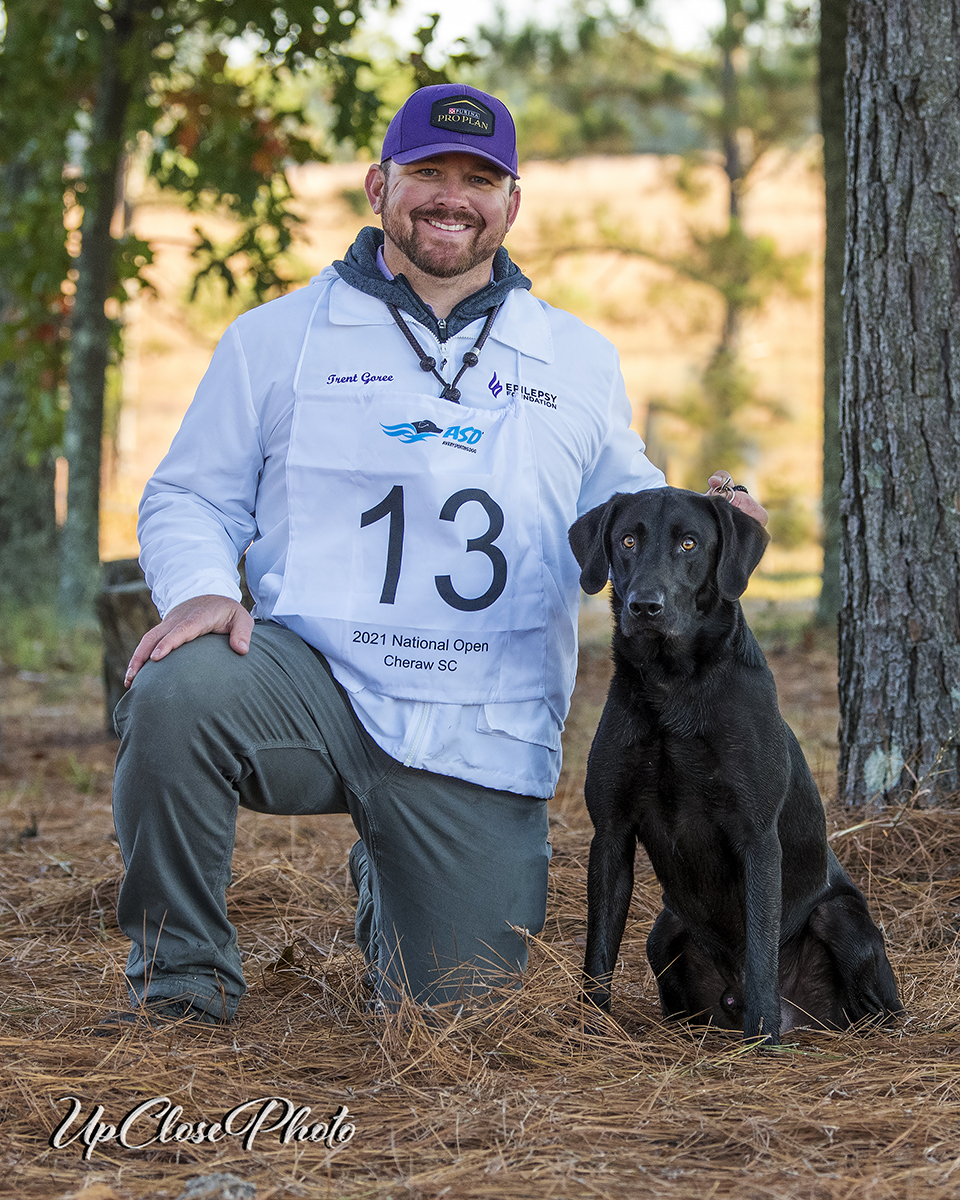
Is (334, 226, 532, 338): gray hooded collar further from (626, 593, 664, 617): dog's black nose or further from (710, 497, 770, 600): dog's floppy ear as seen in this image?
(626, 593, 664, 617): dog's black nose

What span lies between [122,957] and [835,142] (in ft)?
20.6

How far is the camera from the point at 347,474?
2.90m

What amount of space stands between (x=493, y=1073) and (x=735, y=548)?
1185mm

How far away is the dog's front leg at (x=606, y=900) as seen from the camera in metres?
2.63

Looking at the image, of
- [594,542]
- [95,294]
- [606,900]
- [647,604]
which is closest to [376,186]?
[594,542]

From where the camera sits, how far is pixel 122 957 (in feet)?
9.94

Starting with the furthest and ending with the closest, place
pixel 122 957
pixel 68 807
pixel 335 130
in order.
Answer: pixel 335 130 < pixel 68 807 < pixel 122 957

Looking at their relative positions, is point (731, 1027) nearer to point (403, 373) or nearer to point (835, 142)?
point (403, 373)

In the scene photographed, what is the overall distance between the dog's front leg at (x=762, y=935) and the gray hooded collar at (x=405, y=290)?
1.44 metres

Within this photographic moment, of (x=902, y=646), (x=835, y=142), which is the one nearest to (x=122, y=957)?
(x=902, y=646)

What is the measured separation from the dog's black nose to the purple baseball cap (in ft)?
4.09

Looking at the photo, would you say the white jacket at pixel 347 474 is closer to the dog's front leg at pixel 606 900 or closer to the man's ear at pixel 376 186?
the man's ear at pixel 376 186

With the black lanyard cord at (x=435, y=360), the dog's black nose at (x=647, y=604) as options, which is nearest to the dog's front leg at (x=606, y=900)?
the dog's black nose at (x=647, y=604)

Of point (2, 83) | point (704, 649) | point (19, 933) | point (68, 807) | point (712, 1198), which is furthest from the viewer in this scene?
point (2, 83)
